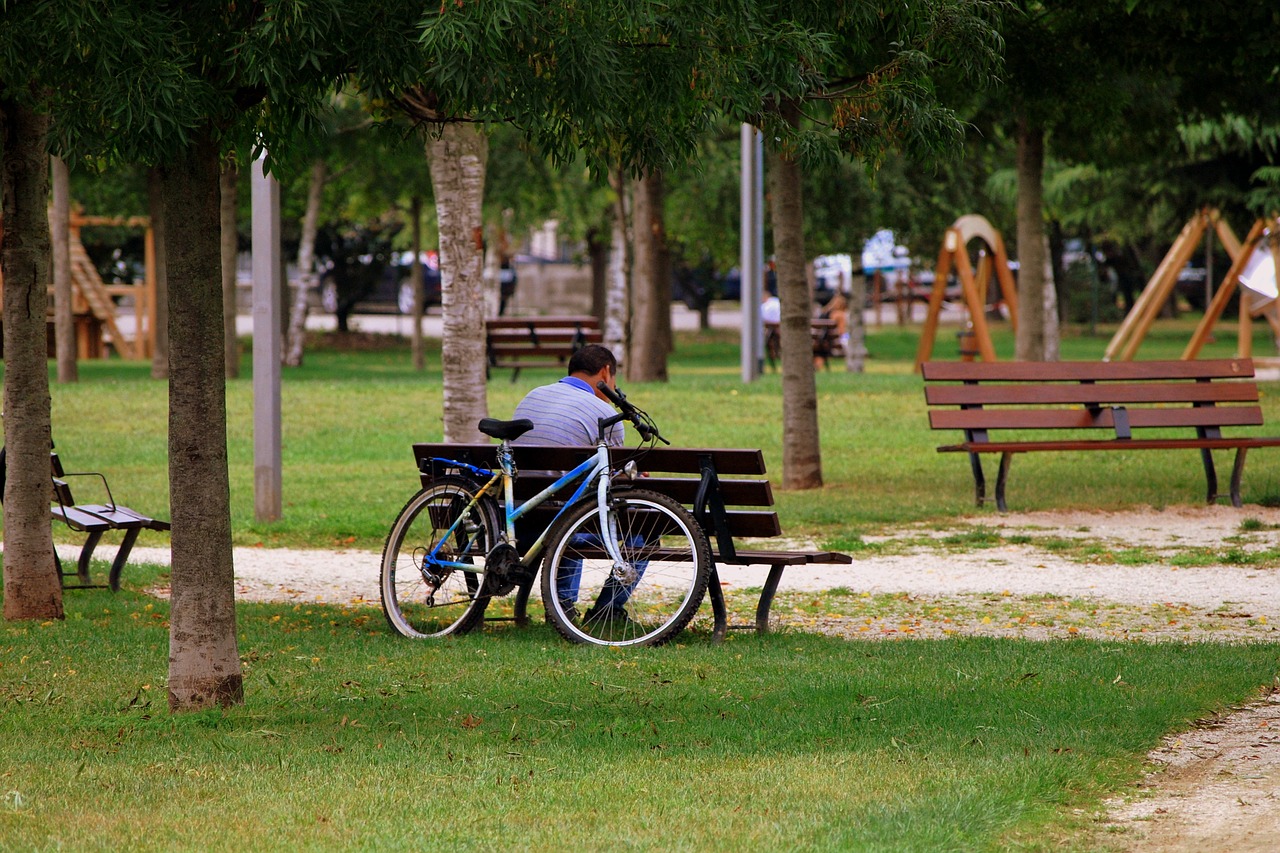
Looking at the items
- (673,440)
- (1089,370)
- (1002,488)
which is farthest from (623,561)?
(673,440)

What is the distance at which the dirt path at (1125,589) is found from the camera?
4.68 m

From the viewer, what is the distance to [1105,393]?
1291 cm

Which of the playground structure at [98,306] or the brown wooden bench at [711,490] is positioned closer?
the brown wooden bench at [711,490]

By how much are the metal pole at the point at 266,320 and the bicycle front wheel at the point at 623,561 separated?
15.4 feet

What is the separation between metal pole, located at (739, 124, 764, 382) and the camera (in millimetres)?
24062

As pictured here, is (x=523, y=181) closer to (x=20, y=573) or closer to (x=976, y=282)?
(x=976, y=282)

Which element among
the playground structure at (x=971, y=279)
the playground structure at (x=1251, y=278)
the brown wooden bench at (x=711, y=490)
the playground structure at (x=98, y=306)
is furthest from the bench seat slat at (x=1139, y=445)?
the playground structure at (x=98, y=306)

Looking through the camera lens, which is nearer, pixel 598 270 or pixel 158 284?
pixel 158 284

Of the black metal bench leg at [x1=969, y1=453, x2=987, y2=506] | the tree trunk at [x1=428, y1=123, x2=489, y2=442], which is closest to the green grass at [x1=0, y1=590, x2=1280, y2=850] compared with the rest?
the tree trunk at [x1=428, y1=123, x2=489, y2=442]

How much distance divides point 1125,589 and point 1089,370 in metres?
4.47

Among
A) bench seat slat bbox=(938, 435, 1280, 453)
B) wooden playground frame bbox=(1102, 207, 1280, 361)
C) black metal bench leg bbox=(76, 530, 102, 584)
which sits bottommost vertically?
black metal bench leg bbox=(76, 530, 102, 584)

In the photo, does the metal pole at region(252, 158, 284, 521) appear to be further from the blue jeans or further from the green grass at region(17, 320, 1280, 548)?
the blue jeans

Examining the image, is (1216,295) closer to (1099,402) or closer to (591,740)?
(1099,402)

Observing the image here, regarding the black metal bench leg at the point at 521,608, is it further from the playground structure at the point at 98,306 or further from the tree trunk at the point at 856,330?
the tree trunk at the point at 856,330
